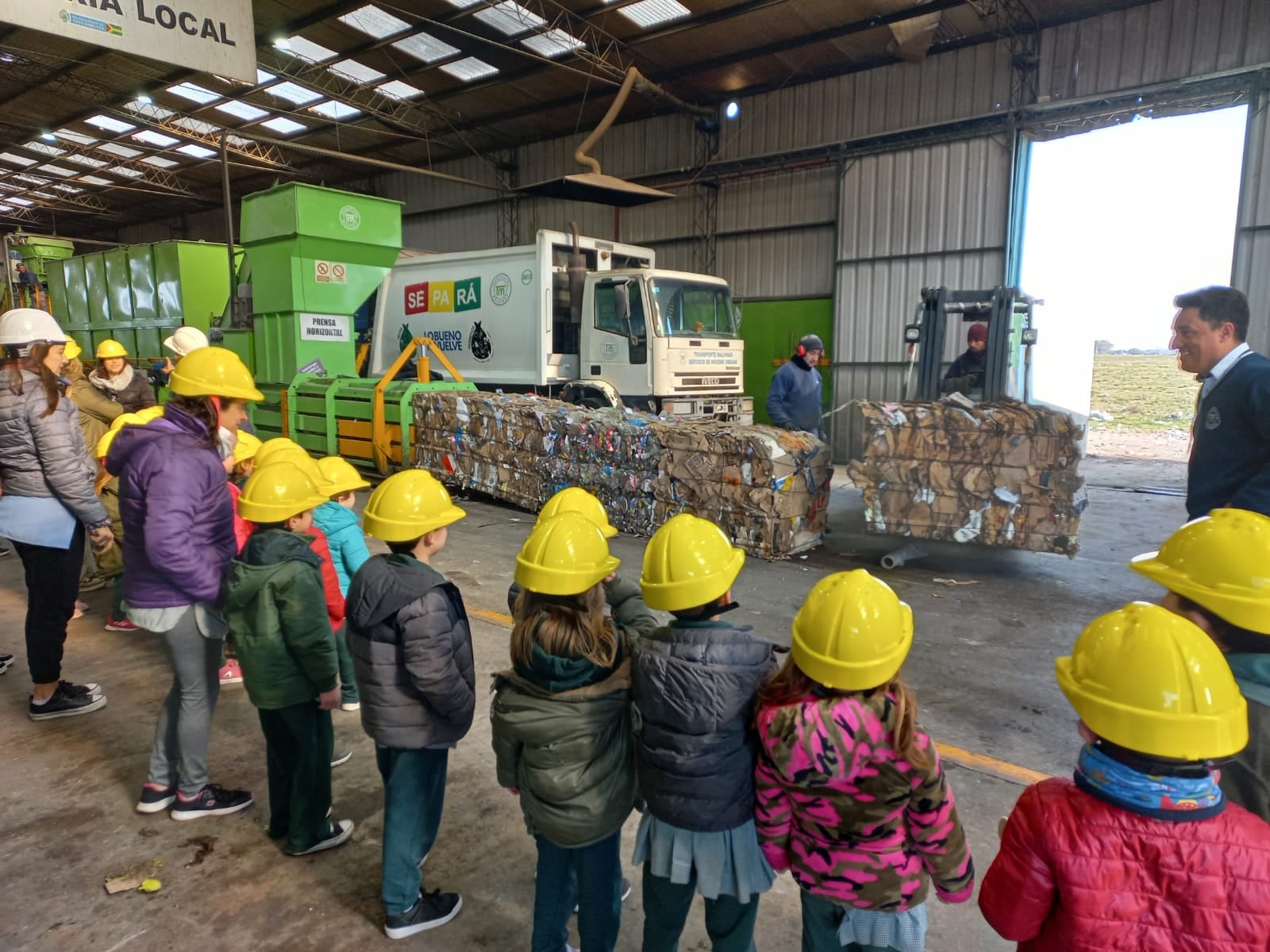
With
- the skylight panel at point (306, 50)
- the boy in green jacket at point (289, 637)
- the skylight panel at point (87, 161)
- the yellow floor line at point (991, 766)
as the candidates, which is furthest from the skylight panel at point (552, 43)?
the skylight panel at point (87, 161)

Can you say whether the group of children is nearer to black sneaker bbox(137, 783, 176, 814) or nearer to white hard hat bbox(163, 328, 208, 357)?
black sneaker bbox(137, 783, 176, 814)

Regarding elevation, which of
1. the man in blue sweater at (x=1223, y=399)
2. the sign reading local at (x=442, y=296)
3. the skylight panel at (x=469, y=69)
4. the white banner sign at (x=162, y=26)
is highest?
the skylight panel at (x=469, y=69)

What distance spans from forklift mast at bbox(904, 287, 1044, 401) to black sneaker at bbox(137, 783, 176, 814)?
5918 millimetres

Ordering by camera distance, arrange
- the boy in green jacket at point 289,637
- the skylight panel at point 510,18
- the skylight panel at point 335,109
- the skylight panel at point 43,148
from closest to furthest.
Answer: the boy in green jacket at point 289,637
the skylight panel at point 510,18
the skylight panel at point 335,109
the skylight panel at point 43,148

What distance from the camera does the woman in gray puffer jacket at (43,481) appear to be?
10.9 feet

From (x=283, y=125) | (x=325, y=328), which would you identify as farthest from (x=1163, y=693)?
(x=283, y=125)

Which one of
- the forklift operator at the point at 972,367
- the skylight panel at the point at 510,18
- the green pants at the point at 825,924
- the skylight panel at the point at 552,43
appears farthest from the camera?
the skylight panel at the point at 552,43

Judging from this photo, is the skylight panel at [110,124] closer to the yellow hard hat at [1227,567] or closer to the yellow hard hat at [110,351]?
the yellow hard hat at [110,351]

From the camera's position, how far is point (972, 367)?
673cm

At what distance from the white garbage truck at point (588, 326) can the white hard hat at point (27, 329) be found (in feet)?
20.0

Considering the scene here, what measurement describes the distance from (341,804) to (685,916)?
1.71 metres

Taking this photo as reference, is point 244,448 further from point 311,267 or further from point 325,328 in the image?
point 325,328

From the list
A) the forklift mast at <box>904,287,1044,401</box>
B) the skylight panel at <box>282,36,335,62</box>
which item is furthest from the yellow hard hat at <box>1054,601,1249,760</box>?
the skylight panel at <box>282,36,335,62</box>

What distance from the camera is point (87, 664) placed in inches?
169
